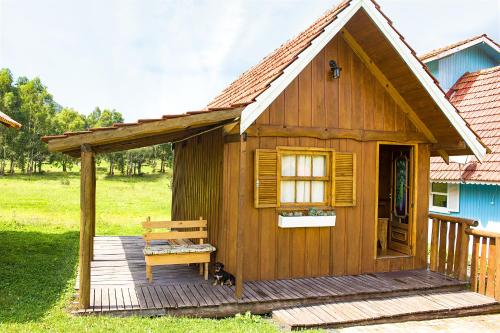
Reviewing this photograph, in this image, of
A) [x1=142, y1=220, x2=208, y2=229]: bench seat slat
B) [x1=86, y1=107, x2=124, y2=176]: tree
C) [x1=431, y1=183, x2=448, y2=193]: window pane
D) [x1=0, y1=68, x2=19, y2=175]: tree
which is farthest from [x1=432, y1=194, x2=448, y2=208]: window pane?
[x1=0, y1=68, x2=19, y2=175]: tree

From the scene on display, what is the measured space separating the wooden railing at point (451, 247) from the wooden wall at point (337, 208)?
262mm

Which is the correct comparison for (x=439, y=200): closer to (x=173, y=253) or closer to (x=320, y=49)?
(x=320, y=49)

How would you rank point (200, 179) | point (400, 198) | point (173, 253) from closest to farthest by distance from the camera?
point (173, 253), point (200, 179), point (400, 198)

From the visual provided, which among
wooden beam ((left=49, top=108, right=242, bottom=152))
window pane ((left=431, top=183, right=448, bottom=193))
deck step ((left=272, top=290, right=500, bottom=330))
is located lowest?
deck step ((left=272, top=290, right=500, bottom=330))

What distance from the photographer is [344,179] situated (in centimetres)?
825

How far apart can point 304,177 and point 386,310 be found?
262 centimetres

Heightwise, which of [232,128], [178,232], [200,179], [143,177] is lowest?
[143,177]

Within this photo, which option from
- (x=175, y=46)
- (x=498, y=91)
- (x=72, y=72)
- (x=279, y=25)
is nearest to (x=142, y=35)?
(x=175, y=46)

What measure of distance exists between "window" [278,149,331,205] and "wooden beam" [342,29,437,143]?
1.82 meters

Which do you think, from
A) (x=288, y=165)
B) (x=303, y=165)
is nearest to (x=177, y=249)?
(x=288, y=165)

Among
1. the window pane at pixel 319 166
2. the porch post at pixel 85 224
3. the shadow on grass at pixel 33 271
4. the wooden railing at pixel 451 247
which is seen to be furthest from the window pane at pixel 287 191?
the shadow on grass at pixel 33 271

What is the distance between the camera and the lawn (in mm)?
5656

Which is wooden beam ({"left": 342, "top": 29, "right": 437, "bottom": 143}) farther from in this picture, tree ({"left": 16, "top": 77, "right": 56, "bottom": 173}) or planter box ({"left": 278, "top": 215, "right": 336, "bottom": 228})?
tree ({"left": 16, "top": 77, "right": 56, "bottom": 173})

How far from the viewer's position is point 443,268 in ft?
28.6
